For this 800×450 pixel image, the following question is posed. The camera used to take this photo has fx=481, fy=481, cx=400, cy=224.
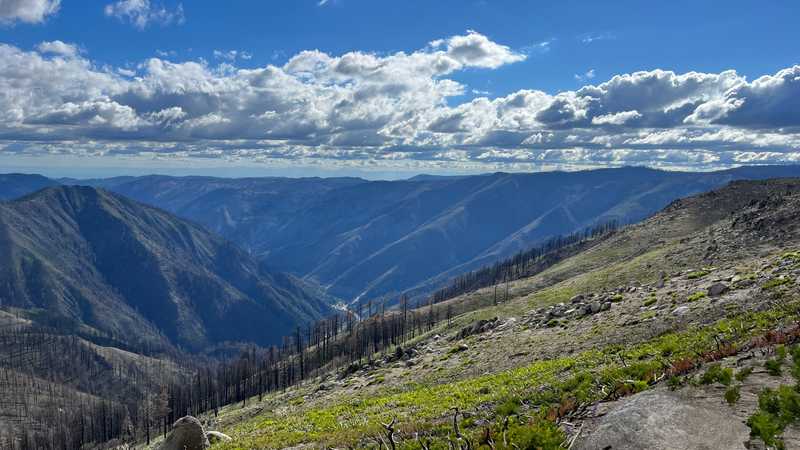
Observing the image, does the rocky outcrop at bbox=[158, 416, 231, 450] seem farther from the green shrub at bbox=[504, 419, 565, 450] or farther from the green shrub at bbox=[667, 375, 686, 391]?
the green shrub at bbox=[667, 375, 686, 391]

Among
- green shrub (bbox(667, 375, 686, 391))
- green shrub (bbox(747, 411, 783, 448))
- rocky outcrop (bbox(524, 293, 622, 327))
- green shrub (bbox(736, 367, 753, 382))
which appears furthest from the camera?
rocky outcrop (bbox(524, 293, 622, 327))

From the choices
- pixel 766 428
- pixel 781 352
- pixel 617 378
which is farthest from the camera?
pixel 617 378

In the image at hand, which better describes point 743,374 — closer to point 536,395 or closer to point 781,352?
point 781,352

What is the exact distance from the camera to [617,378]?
27.6m

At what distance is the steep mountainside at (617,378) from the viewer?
63.8ft

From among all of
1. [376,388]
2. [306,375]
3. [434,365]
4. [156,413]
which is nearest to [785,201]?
[434,365]

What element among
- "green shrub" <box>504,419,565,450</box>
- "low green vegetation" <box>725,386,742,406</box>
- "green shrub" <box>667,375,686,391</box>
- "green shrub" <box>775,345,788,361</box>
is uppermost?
"green shrub" <box>775,345,788,361</box>

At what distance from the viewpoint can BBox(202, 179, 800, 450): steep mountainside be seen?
19.5 metres

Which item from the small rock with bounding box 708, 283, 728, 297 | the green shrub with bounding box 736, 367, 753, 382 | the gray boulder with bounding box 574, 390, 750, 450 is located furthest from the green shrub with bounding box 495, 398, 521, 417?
the small rock with bounding box 708, 283, 728, 297

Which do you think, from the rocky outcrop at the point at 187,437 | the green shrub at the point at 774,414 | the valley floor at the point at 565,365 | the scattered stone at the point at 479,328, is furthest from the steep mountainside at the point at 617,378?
the rocky outcrop at the point at 187,437

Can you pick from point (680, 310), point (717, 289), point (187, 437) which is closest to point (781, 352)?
point (680, 310)

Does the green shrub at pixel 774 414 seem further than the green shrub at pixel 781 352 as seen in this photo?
No

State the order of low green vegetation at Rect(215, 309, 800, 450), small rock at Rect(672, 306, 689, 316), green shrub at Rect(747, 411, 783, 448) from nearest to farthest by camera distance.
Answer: green shrub at Rect(747, 411, 783, 448)
low green vegetation at Rect(215, 309, 800, 450)
small rock at Rect(672, 306, 689, 316)

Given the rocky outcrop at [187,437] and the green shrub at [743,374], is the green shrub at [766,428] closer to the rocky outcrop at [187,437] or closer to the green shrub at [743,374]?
the green shrub at [743,374]
